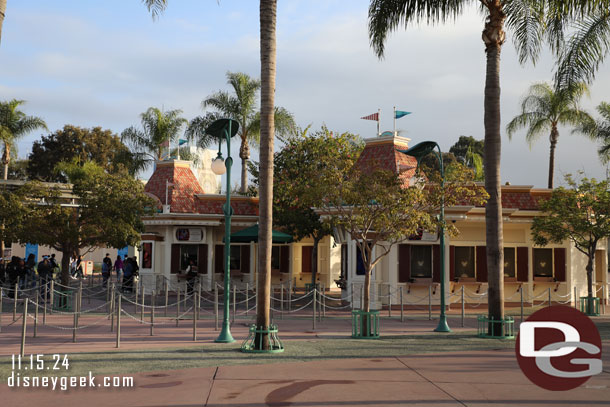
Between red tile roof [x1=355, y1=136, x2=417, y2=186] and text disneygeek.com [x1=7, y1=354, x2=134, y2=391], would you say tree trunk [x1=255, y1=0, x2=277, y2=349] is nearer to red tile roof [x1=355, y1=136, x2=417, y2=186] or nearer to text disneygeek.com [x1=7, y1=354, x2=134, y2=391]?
text disneygeek.com [x1=7, y1=354, x2=134, y2=391]

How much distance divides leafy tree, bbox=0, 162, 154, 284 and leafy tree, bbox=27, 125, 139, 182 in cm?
3179

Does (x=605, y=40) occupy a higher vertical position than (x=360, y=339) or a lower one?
higher

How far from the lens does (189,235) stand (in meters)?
29.8

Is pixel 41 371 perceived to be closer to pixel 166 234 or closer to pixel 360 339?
pixel 360 339

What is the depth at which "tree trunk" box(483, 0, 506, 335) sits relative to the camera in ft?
48.8

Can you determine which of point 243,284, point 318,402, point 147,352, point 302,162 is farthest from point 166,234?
point 318,402

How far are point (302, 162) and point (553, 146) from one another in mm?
16095

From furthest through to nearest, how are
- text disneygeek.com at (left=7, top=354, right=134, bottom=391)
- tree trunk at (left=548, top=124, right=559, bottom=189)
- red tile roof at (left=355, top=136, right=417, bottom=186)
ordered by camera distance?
1. tree trunk at (left=548, top=124, right=559, bottom=189)
2. red tile roof at (left=355, top=136, right=417, bottom=186)
3. text disneygeek.com at (left=7, top=354, right=134, bottom=391)

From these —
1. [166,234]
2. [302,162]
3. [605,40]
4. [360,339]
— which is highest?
[605,40]

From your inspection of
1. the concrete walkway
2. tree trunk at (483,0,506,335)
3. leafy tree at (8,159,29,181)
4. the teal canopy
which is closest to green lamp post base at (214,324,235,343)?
the concrete walkway

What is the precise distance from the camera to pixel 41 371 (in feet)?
31.8

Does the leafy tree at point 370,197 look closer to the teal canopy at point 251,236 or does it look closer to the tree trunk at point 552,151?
the teal canopy at point 251,236

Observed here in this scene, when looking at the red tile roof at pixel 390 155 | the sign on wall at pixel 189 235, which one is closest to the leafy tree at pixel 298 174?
the red tile roof at pixel 390 155

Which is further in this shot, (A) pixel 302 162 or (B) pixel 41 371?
(A) pixel 302 162
